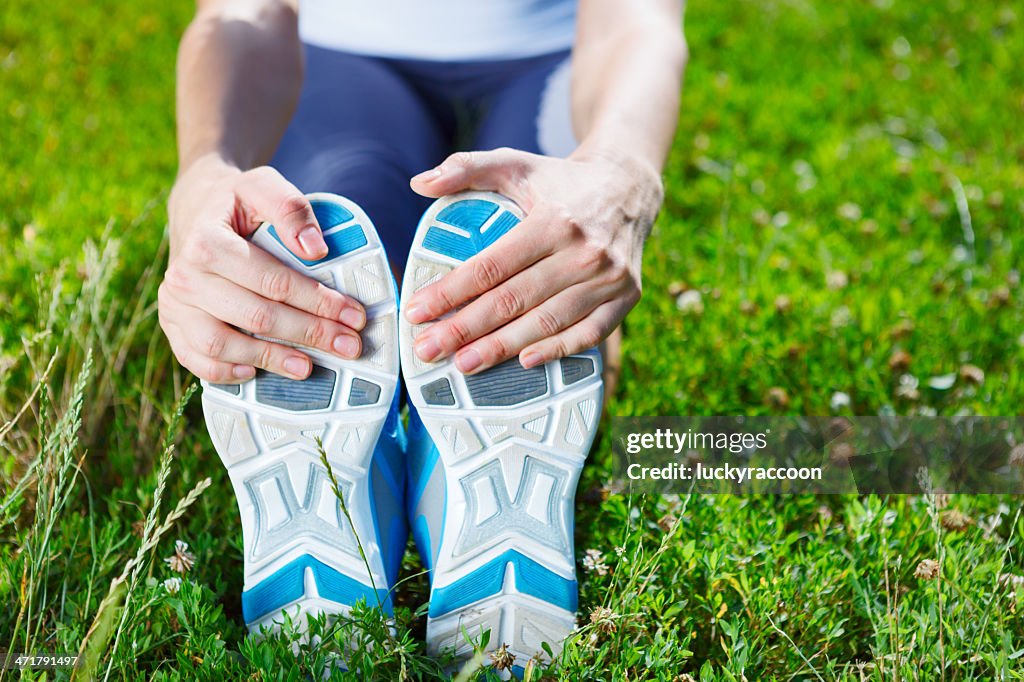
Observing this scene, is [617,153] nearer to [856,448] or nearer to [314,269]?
[314,269]

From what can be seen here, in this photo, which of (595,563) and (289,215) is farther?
(595,563)

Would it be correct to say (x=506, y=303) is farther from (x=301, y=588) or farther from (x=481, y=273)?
(x=301, y=588)

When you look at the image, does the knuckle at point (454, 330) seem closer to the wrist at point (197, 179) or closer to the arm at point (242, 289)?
the arm at point (242, 289)

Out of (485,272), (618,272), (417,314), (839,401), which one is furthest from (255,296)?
(839,401)

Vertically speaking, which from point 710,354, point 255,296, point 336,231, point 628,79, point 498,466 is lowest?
point 498,466

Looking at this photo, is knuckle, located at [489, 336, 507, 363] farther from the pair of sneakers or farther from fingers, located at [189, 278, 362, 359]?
fingers, located at [189, 278, 362, 359]

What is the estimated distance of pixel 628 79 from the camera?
1763 mm

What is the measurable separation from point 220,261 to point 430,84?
109 centimetres

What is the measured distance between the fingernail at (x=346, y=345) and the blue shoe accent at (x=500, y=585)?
37 centimetres

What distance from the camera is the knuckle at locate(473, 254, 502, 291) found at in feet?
4.32

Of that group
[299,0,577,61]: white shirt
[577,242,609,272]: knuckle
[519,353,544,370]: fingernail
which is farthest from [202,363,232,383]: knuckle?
[299,0,577,61]: white shirt

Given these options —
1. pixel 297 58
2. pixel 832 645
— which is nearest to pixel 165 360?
pixel 297 58

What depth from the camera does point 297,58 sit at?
1889mm

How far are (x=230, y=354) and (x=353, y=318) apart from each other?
190 millimetres
